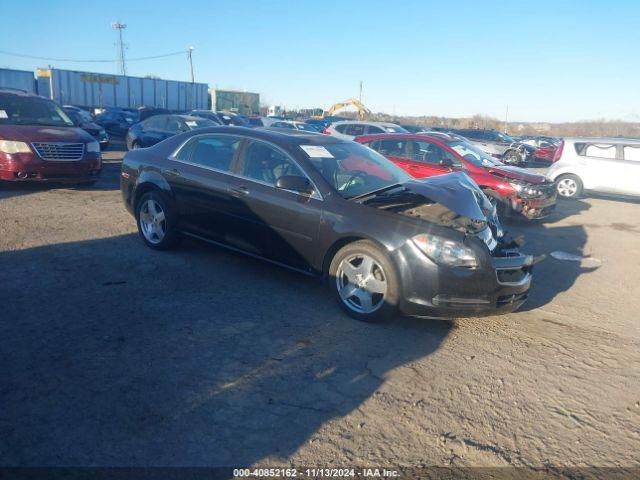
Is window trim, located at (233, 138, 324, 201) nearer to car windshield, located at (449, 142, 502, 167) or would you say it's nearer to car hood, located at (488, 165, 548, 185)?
car windshield, located at (449, 142, 502, 167)

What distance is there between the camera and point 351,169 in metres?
5.40

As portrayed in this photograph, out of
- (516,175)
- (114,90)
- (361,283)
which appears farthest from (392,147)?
(114,90)

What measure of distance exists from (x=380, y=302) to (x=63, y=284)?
10.1 ft

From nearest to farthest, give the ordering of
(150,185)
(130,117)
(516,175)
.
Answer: (150,185) < (516,175) < (130,117)

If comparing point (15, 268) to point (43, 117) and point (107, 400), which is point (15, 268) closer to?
point (107, 400)

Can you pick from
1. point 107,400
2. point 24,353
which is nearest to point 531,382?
point 107,400

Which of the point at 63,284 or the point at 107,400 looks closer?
the point at 107,400

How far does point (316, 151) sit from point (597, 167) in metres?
10.8

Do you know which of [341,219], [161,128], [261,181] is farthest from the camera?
[161,128]

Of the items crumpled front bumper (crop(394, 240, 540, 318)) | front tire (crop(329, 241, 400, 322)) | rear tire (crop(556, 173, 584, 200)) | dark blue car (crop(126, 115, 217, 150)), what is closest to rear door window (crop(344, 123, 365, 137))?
dark blue car (crop(126, 115, 217, 150))

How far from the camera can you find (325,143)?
223 inches

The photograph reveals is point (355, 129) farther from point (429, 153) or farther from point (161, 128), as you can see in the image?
point (429, 153)

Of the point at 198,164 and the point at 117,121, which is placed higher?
the point at 117,121

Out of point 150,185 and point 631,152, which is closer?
point 150,185
